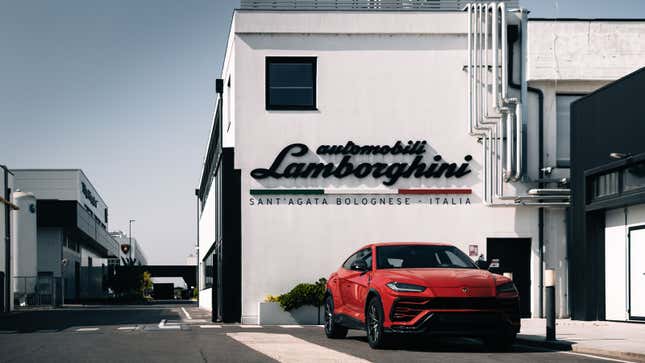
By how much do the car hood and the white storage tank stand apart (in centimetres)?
4187

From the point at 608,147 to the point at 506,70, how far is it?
3957 mm

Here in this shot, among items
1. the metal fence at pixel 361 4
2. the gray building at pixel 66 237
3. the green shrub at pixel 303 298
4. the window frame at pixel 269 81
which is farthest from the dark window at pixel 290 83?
the gray building at pixel 66 237

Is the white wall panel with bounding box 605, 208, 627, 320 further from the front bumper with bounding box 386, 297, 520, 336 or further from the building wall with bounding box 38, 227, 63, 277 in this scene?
the building wall with bounding box 38, 227, 63, 277

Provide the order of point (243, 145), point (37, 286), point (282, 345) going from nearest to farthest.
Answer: point (282, 345) → point (243, 145) → point (37, 286)

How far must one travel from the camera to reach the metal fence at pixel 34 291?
52.2 m

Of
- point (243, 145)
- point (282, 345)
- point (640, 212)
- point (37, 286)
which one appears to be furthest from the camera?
point (37, 286)

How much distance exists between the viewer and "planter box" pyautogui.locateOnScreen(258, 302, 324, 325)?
24766 millimetres

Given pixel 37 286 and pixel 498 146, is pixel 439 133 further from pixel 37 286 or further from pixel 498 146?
pixel 37 286

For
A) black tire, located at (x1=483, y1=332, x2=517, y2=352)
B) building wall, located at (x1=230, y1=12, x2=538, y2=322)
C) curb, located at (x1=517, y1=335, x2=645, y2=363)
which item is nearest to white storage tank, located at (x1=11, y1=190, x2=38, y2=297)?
building wall, located at (x1=230, y1=12, x2=538, y2=322)

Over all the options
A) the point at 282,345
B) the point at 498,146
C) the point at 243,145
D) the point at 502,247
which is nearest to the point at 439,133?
the point at 498,146

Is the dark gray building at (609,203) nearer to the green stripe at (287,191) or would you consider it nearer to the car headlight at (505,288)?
the green stripe at (287,191)

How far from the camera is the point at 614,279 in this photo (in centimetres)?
2323

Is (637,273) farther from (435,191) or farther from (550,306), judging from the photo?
(550,306)

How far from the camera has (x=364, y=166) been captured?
2586 cm
